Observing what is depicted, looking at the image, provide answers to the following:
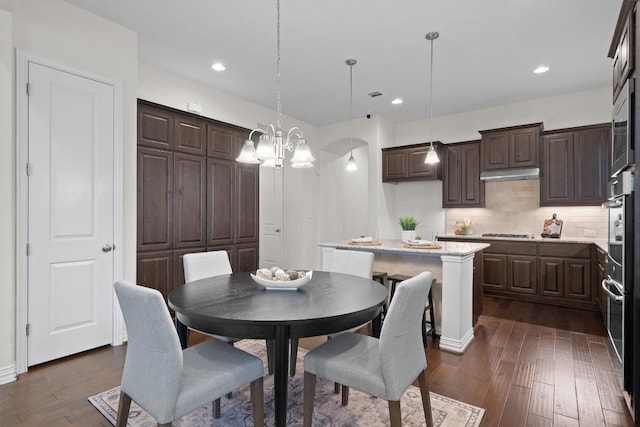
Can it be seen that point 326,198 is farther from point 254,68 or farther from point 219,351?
point 219,351

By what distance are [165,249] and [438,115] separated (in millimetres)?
4822

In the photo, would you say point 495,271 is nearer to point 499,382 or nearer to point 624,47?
point 499,382

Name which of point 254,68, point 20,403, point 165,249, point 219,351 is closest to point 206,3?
point 254,68

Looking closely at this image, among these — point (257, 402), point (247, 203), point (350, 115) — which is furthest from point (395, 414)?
point (350, 115)

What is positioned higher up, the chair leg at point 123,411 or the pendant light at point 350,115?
the pendant light at point 350,115

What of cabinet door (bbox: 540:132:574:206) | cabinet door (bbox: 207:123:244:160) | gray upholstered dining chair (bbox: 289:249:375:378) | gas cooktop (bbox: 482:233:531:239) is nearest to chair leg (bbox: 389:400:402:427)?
gray upholstered dining chair (bbox: 289:249:375:378)

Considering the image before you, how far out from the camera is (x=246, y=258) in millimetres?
4367

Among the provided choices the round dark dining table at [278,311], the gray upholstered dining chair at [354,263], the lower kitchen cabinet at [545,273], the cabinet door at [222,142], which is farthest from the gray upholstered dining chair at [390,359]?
the lower kitchen cabinet at [545,273]

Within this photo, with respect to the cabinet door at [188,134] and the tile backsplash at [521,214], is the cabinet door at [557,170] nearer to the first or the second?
the tile backsplash at [521,214]

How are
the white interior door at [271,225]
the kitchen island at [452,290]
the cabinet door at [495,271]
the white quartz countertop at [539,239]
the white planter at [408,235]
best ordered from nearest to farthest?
the kitchen island at [452,290], the white planter at [408,235], the white quartz countertop at [539,239], the cabinet door at [495,271], the white interior door at [271,225]

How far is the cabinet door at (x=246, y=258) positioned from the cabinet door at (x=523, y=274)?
11.8 ft

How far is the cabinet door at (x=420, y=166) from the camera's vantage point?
5411 millimetres

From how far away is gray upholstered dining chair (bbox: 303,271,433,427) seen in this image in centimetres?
150

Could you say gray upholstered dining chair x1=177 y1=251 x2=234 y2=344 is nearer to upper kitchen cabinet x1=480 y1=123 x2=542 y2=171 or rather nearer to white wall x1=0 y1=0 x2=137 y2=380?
white wall x1=0 y1=0 x2=137 y2=380
